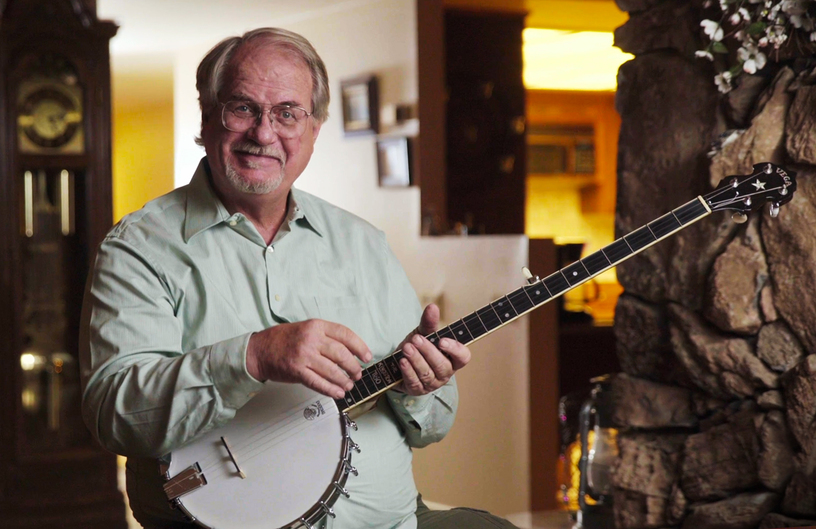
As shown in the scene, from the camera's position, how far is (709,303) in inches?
72.9

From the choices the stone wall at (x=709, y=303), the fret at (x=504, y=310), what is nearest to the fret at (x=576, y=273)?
the fret at (x=504, y=310)

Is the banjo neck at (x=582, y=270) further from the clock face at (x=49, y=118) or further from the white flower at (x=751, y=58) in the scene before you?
the clock face at (x=49, y=118)

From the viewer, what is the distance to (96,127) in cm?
418

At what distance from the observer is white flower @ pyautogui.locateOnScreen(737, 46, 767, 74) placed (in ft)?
5.79

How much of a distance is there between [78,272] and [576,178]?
4279 millimetres

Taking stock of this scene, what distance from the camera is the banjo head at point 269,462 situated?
1.46m

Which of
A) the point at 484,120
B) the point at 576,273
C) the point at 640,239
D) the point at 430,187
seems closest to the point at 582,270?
the point at 576,273

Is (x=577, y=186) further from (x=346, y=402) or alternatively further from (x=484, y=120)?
(x=346, y=402)

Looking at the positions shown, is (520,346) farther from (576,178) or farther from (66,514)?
(576,178)

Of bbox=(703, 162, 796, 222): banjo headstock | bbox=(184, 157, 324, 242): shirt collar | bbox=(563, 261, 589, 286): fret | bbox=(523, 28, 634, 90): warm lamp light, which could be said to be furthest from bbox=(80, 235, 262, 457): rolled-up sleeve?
bbox=(523, 28, 634, 90): warm lamp light

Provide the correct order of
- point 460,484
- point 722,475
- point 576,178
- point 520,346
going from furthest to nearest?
point 576,178, point 460,484, point 520,346, point 722,475

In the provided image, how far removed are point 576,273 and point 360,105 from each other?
437cm

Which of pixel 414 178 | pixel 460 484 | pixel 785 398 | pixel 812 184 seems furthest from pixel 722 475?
pixel 414 178

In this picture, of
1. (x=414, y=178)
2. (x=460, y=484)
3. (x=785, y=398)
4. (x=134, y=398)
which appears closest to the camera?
(x=134, y=398)
